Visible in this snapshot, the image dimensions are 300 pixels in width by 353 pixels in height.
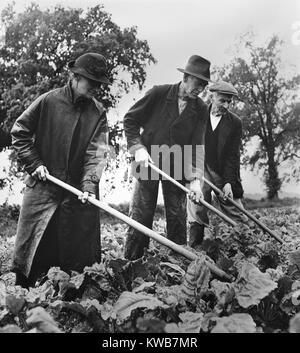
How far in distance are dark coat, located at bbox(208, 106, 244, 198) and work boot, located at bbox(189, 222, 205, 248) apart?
48 centimetres

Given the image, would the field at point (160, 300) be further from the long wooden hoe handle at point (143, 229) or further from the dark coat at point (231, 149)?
the dark coat at point (231, 149)

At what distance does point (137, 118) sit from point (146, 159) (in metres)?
0.37

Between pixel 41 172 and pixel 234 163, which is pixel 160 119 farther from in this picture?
pixel 41 172

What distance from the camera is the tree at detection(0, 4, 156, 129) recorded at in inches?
163

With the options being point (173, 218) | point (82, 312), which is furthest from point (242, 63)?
point (82, 312)

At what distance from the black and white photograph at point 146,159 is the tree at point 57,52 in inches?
0.6

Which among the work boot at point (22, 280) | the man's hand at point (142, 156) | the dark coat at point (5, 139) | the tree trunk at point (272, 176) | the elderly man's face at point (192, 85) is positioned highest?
the elderly man's face at point (192, 85)

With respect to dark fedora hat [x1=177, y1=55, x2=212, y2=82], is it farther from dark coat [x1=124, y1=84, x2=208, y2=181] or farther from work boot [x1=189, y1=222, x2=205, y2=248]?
work boot [x1=189, y1=222, x2=205, y2=248]

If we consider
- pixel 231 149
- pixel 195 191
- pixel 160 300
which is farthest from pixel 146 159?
pixel 160 300

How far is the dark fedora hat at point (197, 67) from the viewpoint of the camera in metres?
4.25

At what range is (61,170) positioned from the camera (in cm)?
366

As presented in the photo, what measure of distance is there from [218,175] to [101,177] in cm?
155

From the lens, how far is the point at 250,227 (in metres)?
4.93

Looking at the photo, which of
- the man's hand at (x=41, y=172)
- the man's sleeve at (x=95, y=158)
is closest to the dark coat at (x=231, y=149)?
the man's sleeve at (x=95, y=158)
